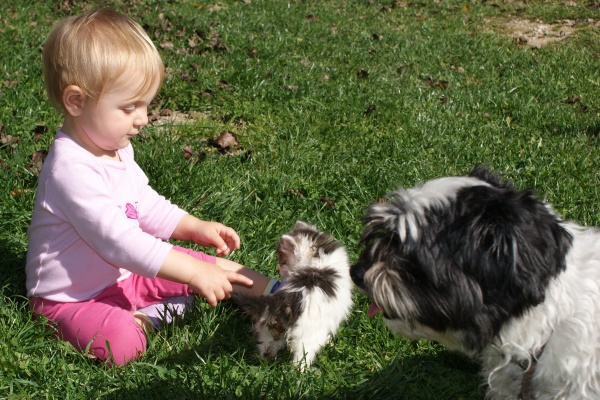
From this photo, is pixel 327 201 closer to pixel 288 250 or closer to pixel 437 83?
pixel 288 250

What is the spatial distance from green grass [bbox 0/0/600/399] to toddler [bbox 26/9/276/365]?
180 millimetres

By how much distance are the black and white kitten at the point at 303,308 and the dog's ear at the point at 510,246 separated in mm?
1108

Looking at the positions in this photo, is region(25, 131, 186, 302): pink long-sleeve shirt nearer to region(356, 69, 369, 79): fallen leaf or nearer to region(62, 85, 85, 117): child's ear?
region(62, 85, 85, 117): child's ear

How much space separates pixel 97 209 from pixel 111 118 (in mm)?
486

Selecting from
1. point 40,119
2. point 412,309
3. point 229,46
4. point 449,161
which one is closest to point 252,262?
point 412,309

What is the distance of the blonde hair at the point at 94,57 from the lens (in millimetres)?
3146

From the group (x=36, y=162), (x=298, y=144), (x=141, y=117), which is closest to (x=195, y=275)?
(x=141, y=117)

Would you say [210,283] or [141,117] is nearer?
[210,283]

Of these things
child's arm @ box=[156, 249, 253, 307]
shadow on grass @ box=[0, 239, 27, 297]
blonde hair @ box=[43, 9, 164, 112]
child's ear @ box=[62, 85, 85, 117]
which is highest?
blonde hair @ box=[43, 9, 164, 112]

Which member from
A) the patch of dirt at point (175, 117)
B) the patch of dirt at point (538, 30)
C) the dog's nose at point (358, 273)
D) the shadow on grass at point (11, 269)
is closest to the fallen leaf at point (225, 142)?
the patch of dirt at point (175, 117)

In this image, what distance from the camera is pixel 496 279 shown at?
2352 mm

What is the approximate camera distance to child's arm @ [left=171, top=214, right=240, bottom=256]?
3.75 meters

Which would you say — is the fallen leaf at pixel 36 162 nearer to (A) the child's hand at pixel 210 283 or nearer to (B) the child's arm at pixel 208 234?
(B) the child's arm at pixel 208 234

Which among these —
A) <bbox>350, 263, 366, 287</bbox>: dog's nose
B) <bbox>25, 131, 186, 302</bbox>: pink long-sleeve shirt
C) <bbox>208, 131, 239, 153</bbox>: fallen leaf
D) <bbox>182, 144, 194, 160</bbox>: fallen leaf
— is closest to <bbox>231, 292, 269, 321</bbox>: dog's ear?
<bbox>25, 131, 186, 302</bbox>: pink long-sleeve shirt
